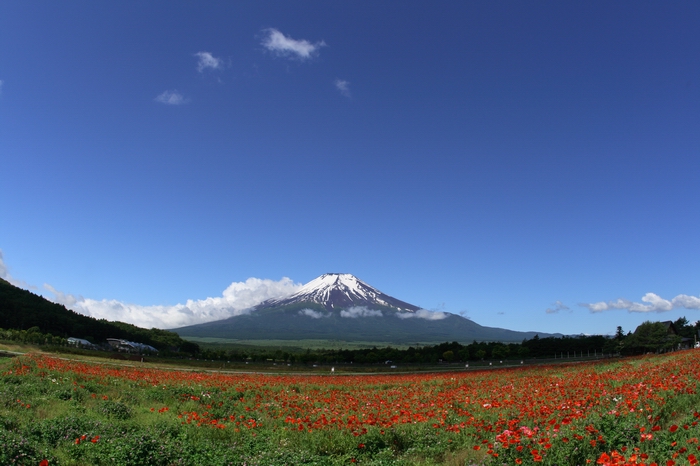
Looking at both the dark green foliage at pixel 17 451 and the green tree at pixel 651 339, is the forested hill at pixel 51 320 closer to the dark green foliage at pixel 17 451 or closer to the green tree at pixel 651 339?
the green tree at pixel 651 339

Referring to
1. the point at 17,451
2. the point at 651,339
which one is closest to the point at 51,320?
the point at 17,451

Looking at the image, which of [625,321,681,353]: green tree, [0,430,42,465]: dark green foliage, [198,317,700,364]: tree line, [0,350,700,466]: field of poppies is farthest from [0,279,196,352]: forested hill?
[0,430,42,465]: dark green foliage

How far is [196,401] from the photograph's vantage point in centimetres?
1327

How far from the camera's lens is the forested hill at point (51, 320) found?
7300cm

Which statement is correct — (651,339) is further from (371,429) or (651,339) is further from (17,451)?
(17,451)

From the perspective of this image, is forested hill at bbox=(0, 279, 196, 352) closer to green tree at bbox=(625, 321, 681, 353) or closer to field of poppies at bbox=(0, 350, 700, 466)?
green tree at bbox=(625, 321, 681, 353)

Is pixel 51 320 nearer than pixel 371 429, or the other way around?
pixel 371 429

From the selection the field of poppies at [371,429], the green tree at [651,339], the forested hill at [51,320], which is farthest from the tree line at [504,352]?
the field of poppies at [371,429]

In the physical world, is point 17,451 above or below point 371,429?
above

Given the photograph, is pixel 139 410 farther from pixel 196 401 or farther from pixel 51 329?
pixel 51 329

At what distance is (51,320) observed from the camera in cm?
7762

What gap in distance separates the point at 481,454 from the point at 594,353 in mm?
75890

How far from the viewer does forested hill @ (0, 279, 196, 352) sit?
73.0 metres

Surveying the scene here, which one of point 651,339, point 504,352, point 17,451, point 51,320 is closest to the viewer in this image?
point 17,451
